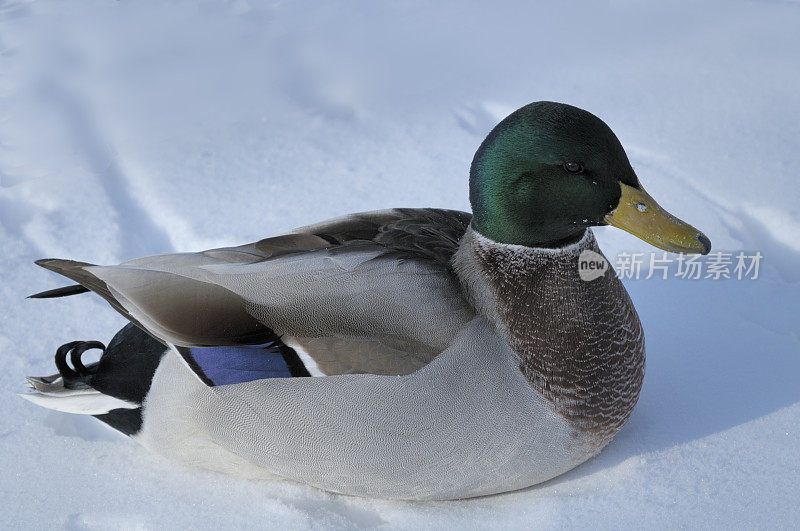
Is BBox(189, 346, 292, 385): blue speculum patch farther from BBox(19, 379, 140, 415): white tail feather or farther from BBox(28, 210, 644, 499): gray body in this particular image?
BBox(19, 379, 140, 415): white tail feather

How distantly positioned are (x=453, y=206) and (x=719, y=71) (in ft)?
6.16

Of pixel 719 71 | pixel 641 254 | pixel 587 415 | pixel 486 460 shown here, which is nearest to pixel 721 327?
pixel 641 254

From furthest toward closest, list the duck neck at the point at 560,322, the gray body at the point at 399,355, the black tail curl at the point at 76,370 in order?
the black tail curl at the point at 76,370
the duck neck at the point at 560,322
the gray body at the point at 399,355

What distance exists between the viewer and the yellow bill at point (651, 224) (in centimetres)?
256

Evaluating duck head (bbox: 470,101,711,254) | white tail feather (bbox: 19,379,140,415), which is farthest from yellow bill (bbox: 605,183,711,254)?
white tail feather (bbox: 19,379,140,415)

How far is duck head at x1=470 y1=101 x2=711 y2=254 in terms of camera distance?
2473 mm

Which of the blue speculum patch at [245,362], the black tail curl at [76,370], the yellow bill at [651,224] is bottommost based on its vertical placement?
the black tail curl at [76,370]

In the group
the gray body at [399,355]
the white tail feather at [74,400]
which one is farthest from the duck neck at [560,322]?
the white tail feather at [74,400]

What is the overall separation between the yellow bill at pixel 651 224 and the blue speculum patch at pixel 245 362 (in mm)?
1006

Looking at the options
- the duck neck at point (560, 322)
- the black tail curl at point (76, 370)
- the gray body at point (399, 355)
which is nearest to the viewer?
Answer: the gray body at point (399, 355)

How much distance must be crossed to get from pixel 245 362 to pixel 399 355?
1.41ft

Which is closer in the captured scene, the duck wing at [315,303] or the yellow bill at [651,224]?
the duck wing at [315,303]

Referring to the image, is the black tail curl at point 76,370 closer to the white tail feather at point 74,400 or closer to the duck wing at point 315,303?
the white tail feather at point 74,400

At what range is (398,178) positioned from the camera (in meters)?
4.35
